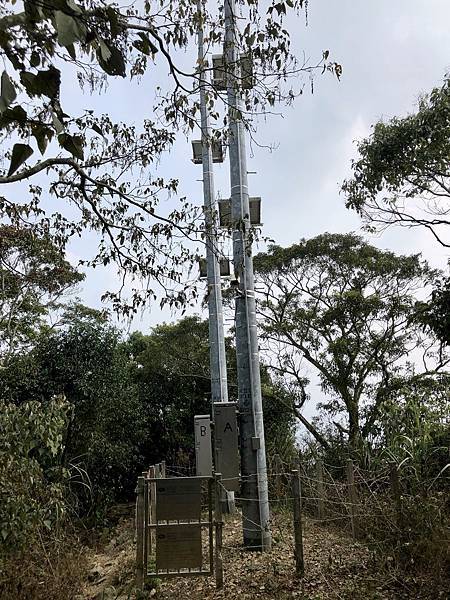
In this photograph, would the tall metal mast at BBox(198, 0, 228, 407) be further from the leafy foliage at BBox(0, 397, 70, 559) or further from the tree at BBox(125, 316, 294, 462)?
the tree at BBox(125, 316, 294, 462)

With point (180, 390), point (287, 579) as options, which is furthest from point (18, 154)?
point (180, 390)

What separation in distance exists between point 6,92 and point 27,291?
13.0 m

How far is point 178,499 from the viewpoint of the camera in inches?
206

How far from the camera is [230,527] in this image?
7500mm

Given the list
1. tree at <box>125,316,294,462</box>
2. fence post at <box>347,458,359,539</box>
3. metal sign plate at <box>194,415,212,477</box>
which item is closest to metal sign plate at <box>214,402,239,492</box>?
fence post at <box>347,458,359,539</box>

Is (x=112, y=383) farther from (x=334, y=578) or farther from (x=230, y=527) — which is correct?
→ (x=334, y=578)

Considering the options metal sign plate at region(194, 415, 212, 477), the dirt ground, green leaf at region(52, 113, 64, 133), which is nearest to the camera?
green leaf at region(52, 113, 64, 133)

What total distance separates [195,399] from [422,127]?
7.12 meters

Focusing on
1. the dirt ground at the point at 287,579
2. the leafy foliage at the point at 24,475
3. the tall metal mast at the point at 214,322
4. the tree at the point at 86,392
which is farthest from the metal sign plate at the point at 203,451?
the leafy foliage at the point at 24,475

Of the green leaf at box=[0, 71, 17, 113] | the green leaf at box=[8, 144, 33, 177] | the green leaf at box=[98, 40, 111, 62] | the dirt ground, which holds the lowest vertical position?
the dirt ground

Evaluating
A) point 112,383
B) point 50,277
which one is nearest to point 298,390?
point 112,383

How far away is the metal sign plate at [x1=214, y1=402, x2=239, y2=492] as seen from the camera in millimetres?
6133

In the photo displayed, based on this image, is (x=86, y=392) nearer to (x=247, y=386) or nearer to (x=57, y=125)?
(x=247, y=386)

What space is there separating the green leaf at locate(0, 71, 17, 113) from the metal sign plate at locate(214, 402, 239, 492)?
5.25 meters
